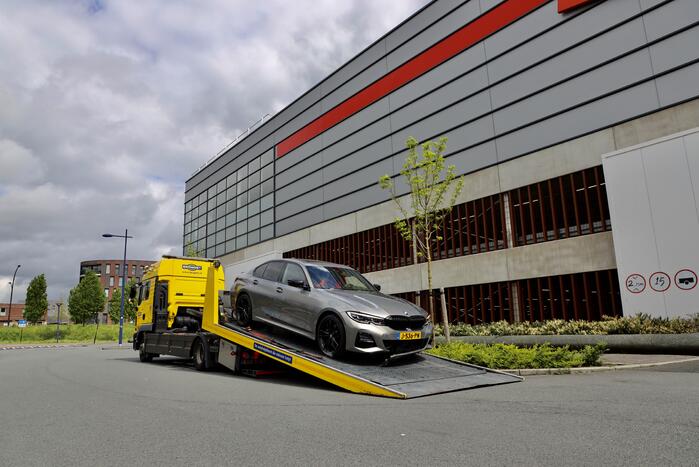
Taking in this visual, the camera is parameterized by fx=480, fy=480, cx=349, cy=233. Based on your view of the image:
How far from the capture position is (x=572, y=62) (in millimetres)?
19344

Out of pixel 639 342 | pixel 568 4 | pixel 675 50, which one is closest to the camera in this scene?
pixel 639 342

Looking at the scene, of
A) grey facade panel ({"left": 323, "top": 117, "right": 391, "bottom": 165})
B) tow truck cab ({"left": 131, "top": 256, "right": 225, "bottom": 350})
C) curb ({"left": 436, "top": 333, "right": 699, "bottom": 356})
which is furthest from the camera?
grey facade panel ({"left": 323, "top": 117, "right": 391, "bottom": 165})

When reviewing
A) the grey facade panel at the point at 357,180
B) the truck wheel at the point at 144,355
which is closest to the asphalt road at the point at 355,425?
the truck wheel at the point at 144,355

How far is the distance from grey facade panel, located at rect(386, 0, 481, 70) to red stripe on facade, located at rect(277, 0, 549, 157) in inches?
11.8

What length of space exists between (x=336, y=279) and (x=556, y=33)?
1676 centimetres

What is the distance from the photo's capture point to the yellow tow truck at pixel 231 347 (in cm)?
748

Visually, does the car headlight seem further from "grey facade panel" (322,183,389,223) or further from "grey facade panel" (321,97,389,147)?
"grey facade panel" (321,97,389,147)

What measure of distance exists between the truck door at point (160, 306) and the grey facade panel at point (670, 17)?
18.8 m

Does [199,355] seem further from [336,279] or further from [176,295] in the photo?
[336,279]

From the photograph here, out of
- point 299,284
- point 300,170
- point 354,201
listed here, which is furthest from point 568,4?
point 300,170

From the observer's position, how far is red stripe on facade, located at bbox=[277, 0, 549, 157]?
22.0 m

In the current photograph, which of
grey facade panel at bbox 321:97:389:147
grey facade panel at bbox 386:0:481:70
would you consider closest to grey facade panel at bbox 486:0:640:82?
grey facade panel at bbox 386:0:481:70

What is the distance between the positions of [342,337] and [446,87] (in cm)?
1963

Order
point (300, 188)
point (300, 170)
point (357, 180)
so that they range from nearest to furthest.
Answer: point (357, 180), point (300, 188), point (300, 170)
